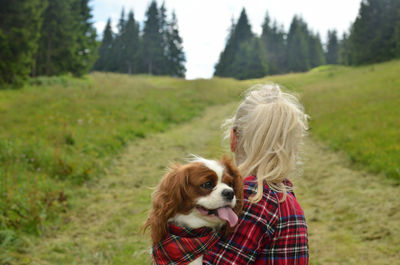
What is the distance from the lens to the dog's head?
2072mm

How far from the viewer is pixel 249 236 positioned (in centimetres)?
194

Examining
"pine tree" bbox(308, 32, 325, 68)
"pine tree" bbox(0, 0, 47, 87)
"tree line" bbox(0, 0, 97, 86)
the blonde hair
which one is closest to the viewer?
the blonde hair

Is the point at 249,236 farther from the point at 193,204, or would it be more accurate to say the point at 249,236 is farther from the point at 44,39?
the point at 44,39

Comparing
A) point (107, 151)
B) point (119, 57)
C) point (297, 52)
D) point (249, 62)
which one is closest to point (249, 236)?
point (107, 151)

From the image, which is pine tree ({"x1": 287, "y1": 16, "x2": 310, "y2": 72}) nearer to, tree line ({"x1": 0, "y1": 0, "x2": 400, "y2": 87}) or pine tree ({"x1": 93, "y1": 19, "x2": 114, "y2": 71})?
tree line ({"x1": 0, "y1": 0, "x2": 400, "y2": 87})

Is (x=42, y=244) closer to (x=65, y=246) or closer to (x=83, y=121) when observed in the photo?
(x=65, y=246)

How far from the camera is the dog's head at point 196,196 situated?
2072 mm

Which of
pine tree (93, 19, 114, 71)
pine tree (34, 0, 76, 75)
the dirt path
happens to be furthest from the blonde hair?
pine tree (93, 19, 114, 71)

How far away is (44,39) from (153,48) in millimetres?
28951

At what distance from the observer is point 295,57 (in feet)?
171

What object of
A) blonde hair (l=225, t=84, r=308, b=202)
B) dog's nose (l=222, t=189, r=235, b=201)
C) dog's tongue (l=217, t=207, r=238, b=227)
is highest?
blonde hair (l=225, t=84, r=308, b=202)

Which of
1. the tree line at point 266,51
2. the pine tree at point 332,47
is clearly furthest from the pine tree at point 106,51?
the pine tree at point 332,47

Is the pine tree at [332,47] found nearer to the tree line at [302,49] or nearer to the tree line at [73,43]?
the tree line at [302,49]

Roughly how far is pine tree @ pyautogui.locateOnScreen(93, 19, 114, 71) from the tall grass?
42534mm
